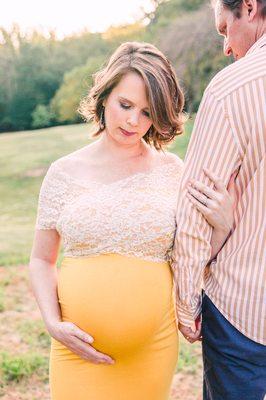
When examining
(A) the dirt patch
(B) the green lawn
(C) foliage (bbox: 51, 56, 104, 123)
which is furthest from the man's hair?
(C) foliage (bbox: 51, 56, 104, 123)

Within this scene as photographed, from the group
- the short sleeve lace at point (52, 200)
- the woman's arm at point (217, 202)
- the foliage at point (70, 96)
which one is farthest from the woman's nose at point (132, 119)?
the foliage at point (70, 96)

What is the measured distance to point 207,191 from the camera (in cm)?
185

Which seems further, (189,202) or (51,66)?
(51,66)

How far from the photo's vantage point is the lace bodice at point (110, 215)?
2.14 m

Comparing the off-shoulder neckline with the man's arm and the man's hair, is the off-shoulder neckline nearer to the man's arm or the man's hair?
the man's arm

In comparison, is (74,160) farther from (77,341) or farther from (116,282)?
(77,341)

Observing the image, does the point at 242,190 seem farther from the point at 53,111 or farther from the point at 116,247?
the point at 53,111

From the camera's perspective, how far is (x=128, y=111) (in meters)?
2.24

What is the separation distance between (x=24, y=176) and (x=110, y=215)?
51.8ft

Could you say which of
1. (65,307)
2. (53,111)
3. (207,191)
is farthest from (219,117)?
(53,111)

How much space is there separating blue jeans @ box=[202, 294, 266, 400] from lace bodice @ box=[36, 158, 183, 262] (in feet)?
1.04

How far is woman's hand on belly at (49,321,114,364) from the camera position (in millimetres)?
2111

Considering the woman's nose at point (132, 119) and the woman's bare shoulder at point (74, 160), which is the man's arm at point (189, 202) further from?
the woman's bare shoulder at point (74, 160)

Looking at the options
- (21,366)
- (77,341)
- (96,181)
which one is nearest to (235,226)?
(96,181)
